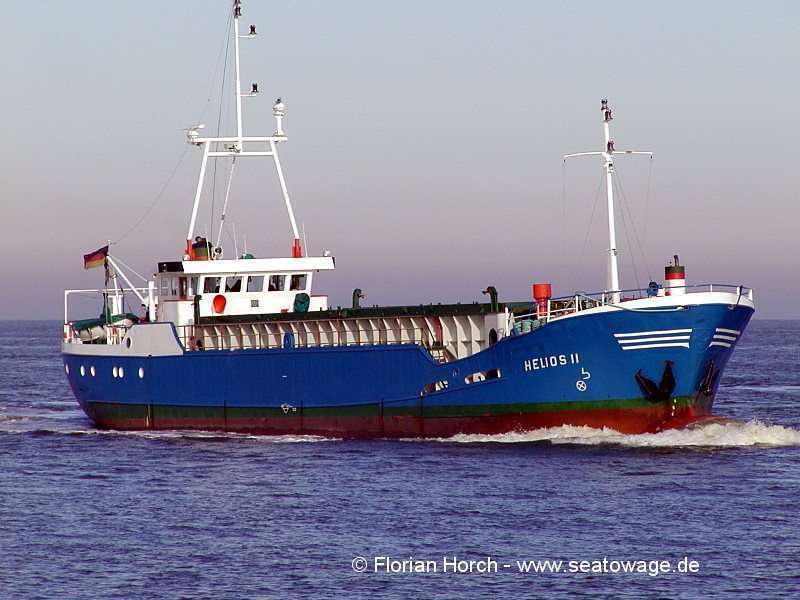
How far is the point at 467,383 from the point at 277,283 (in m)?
13.1

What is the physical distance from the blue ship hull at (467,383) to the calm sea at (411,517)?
2.50 ft

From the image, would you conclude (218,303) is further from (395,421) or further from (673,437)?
(673,437)

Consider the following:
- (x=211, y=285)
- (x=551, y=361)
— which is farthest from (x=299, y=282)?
(x=551, y=361)

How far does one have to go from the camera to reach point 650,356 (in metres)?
36.1

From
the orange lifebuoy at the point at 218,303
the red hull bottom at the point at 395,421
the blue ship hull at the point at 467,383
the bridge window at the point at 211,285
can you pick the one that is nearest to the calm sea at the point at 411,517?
the red hull bottom at the point at 395,421

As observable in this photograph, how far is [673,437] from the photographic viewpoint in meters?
36.7

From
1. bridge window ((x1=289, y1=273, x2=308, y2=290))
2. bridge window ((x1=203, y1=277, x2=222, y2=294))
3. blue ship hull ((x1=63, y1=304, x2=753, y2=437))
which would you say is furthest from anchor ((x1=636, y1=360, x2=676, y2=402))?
bridge window ((x1=203, y1=277, x2=222, y2=294))

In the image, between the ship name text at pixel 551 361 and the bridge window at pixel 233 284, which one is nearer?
the ship name text at pixel 551 361

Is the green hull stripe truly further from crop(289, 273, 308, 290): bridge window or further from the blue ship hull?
crop(289, 273, 308, 290): bridge window

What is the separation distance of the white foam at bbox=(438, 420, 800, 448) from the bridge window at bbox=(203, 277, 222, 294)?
1373cm

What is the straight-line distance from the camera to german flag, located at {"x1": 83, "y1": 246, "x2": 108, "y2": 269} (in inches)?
2068

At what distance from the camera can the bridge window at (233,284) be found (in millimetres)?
49219

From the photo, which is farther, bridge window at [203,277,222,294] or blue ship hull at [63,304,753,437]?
bridge window at [203,277,222,294]

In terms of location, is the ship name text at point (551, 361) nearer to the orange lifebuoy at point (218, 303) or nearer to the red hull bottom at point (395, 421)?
the red hull bottom at point (395, 421)
